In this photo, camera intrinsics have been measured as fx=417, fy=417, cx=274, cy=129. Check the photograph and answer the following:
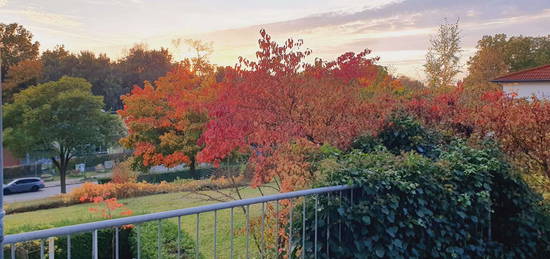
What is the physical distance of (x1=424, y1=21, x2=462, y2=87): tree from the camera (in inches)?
785

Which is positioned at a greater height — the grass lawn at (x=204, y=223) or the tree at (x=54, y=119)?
the tree at (x=54, y=119)

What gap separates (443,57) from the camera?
2020cm

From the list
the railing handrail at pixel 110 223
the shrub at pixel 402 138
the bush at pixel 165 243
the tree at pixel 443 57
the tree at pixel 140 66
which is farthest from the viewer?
the tree at pixel 140 66

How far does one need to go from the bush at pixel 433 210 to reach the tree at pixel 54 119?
17469 millimetres

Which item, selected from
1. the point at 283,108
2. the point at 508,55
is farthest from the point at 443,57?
the point at 283,108

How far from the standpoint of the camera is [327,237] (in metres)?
2.63

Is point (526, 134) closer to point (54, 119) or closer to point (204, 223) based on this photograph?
point (204, 223)

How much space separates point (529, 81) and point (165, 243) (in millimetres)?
19234

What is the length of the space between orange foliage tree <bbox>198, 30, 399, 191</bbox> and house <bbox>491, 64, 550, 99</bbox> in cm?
1460

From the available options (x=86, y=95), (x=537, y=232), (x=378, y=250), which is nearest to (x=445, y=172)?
(x=378, y=250)

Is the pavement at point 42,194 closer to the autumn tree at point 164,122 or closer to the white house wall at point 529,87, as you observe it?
the autumn tree at point 164,122

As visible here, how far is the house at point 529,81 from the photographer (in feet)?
62.0

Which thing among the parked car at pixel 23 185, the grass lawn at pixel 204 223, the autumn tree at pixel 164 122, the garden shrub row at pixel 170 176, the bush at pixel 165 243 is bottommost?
the parked car at pixel 23 185

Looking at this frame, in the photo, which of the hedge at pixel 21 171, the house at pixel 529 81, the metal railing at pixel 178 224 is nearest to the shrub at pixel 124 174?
the hedge at pixel 21 171
